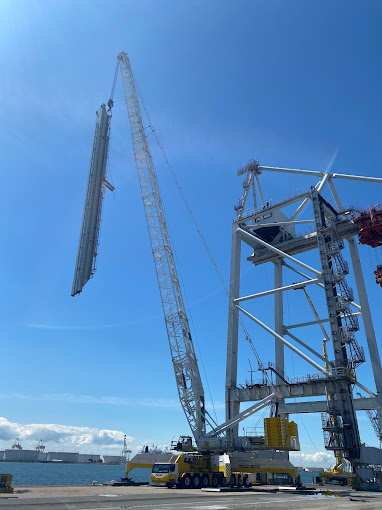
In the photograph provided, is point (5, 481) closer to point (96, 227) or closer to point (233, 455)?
point (233, 455)

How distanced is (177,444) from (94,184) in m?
31.3

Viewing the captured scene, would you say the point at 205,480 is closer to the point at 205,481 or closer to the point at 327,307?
the point at 205,481

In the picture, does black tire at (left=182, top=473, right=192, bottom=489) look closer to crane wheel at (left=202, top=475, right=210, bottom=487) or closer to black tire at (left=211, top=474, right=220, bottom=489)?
crane wheel at (left=202, top=475, right=210, bottom=487)

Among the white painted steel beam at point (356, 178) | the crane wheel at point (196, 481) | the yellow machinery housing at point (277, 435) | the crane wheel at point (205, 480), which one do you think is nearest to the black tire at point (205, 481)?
the crane wheel at point (205, 480)

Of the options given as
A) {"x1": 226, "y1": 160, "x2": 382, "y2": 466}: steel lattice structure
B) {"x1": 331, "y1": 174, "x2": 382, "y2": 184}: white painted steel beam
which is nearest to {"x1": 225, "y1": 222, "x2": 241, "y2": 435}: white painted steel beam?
{"x1": 226, "y1": 160, "x2": 382, "y2": 466}: steel lattice structure

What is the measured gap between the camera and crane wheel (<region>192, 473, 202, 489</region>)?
36.8 meters

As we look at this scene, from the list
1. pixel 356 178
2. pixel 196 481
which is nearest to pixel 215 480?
pixel 196 481

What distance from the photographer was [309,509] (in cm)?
2078

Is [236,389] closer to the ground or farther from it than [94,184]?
closer to the ground

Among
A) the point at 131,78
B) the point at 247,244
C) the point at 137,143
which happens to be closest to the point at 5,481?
the point at 247,244

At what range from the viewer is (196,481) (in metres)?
37.2

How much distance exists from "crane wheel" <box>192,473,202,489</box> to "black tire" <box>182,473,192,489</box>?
1.05 ft

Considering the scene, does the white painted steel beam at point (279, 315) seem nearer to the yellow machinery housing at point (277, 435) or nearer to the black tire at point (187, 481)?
the yellow machinery housing at point (277, 435)

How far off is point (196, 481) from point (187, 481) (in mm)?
923
